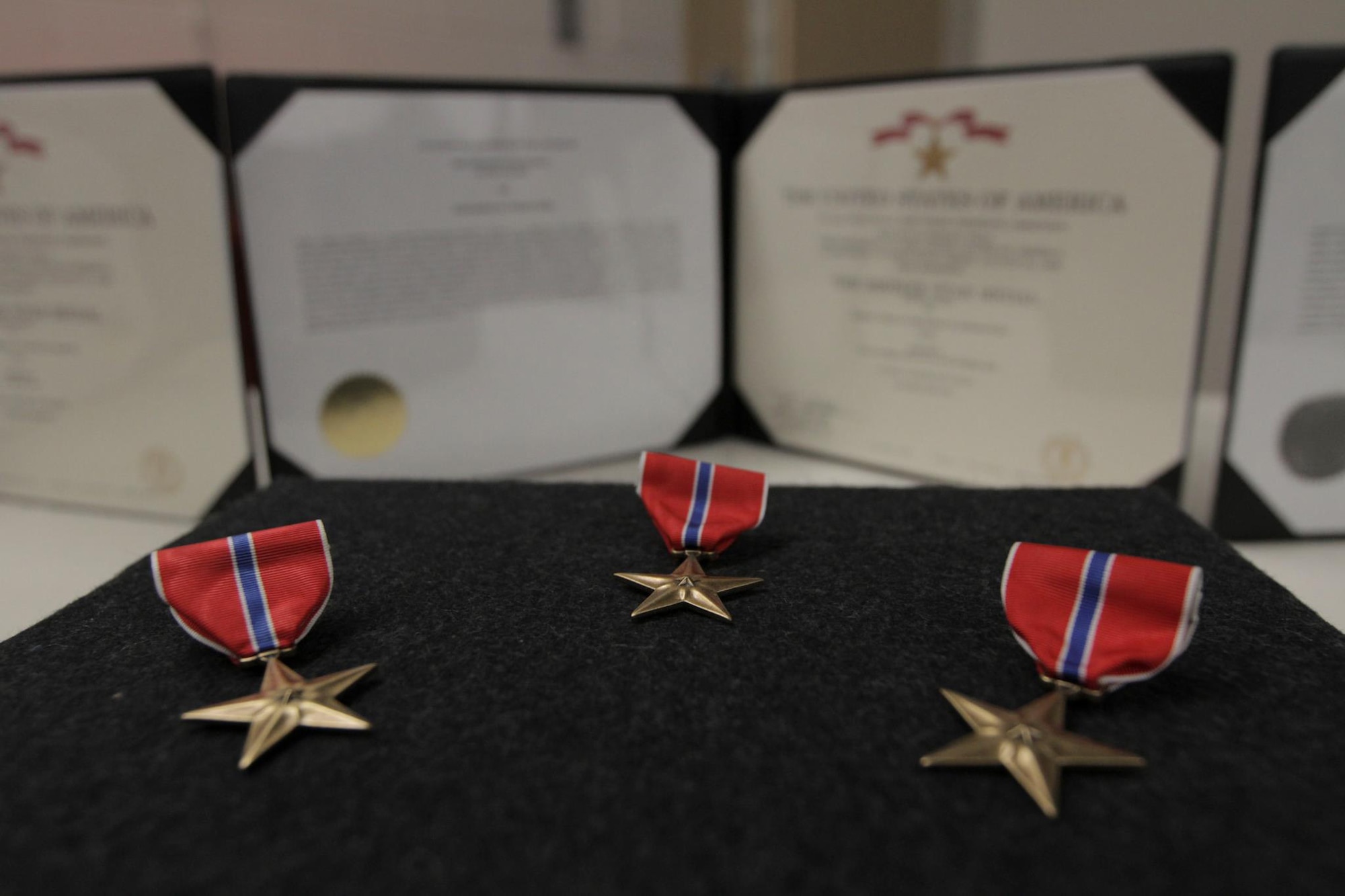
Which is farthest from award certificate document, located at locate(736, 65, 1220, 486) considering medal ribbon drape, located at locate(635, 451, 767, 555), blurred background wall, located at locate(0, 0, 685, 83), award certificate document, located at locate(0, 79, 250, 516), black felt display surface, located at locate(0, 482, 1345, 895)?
blurred background wall, located at locate(0, 0, 685, 83)

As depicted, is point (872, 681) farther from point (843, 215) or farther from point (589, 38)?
point (589, 38)

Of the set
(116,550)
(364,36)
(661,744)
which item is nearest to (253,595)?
(661,744)

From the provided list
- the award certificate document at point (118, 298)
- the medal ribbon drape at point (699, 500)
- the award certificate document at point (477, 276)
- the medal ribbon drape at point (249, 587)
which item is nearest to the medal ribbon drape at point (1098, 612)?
the medal ribbon drape at point (699, 500)

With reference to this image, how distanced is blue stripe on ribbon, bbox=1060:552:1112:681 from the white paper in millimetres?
353

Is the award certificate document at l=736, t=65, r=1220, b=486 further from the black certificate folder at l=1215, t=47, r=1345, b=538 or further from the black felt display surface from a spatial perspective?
the black felt display surface

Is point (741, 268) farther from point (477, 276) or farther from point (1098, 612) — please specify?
point (1098, 612)

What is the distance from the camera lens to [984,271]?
789 mm

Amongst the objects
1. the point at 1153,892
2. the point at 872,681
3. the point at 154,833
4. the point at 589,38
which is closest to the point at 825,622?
the point at 872,681

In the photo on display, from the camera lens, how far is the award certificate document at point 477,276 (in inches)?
30.4

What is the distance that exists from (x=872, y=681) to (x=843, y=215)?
527 mm

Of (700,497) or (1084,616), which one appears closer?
(1084,616)

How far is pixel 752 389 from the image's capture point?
0.97 m

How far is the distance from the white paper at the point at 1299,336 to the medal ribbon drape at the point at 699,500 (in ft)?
1.30

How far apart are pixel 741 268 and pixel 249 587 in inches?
23.7
